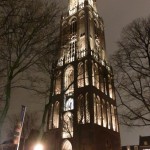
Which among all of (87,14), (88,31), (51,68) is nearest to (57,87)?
(88,31)

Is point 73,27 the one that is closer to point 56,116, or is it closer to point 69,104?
point 69,104

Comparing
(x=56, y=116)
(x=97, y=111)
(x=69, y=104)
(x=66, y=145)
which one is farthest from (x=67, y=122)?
(x=97, y=111)

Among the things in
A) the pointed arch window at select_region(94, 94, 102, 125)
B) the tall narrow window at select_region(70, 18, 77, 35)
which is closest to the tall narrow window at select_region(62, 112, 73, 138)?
the pointed arch window at select_region(94, 94, 102, 125)

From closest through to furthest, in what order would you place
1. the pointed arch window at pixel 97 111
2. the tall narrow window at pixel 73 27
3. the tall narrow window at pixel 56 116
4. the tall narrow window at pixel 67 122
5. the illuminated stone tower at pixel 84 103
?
1. the illuminated stone tower at pixel 84 103
2. the pointed arch window at pixel 97 111
3. the tall narrow window at pixel 67 122
4. the tall narrow window at pixel 56 116
5. the tall narrow window at pixel 73 27

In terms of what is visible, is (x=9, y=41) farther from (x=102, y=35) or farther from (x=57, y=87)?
(x=102, y=35)

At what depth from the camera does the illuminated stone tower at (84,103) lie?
34.3 m

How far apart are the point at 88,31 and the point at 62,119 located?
70.4ft

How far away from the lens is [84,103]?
3709 cm

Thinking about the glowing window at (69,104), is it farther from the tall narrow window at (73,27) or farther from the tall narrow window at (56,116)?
the tall narrow window at (73,27)

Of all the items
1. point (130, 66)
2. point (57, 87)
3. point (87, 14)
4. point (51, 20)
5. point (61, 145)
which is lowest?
point (61, 145)

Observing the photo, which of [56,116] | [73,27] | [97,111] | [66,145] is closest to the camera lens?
[66,145]

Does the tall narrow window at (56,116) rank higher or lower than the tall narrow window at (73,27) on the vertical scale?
lower

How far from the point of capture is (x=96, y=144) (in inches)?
1297

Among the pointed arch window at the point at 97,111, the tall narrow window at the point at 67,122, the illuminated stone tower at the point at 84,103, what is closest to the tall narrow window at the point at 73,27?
the illuminated stone tower at the point at 84,103
